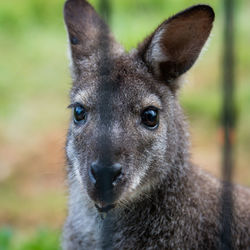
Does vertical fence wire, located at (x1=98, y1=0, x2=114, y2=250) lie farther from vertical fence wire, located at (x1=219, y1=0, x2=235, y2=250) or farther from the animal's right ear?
vertical fence wire, located at (x1=219, y1=0, x2=235, y2=250)

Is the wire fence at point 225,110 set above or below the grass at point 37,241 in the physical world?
above

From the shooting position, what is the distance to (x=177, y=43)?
4.12 meters

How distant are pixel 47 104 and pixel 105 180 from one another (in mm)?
4733

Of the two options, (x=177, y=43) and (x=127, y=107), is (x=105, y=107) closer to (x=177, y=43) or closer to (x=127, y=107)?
(x=127, y=107)

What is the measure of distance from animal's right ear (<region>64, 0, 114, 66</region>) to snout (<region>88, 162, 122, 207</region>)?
1059 millimetres

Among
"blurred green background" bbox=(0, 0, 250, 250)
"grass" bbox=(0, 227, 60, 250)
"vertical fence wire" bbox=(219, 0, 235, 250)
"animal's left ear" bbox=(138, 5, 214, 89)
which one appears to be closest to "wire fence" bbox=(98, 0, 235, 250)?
"vertical fence wire" bbox=(219, 0, 235, 250)

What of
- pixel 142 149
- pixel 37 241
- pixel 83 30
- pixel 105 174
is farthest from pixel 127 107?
pixel 37 241

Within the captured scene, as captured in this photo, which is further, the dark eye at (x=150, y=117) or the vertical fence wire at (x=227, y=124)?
the dark eye at (x=150, y=117)

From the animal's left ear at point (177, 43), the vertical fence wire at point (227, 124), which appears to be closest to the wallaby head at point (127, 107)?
the animal's left ear at point (177, 43)

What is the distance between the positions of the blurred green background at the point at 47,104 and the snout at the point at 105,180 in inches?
71.9

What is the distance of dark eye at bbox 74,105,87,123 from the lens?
396 centimetres

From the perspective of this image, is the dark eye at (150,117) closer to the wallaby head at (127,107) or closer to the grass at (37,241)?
the wallaby head at (127,107)

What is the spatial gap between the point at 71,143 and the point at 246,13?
6177mm

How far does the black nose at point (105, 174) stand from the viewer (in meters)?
3.49
